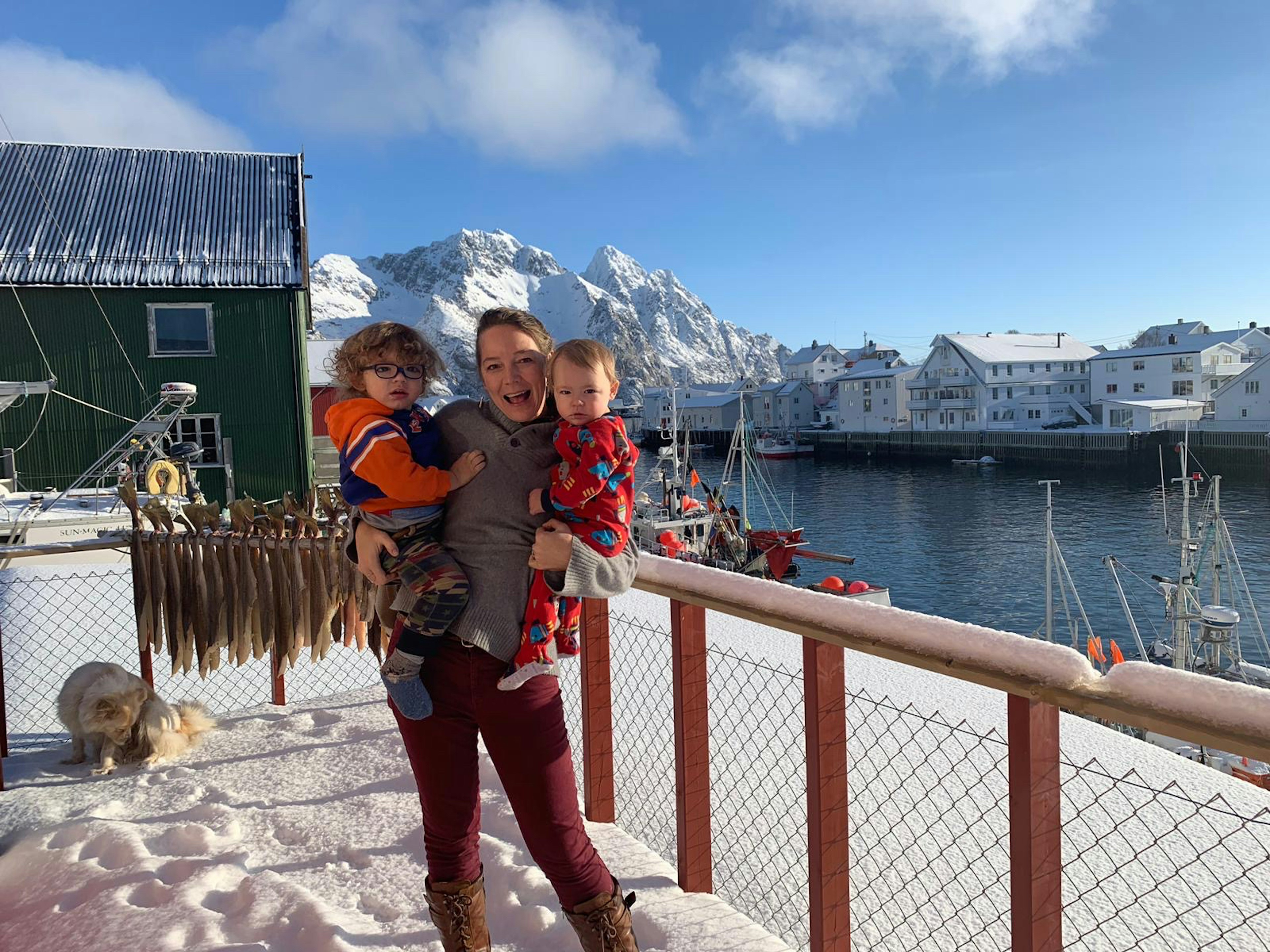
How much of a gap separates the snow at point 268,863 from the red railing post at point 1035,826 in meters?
0.93

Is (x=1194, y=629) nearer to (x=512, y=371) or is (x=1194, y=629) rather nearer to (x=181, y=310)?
(x=181, y=310)

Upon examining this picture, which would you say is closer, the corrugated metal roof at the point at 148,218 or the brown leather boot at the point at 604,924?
the brown leather boot at the point at 604,924

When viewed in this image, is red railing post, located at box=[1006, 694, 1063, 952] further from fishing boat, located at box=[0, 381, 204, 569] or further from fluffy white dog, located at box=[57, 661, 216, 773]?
fishing boat, located at box=[0, 381, 204, 569]

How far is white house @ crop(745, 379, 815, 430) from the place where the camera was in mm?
89562

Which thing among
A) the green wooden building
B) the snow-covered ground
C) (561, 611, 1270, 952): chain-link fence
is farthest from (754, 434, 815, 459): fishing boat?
the snow-covered ground

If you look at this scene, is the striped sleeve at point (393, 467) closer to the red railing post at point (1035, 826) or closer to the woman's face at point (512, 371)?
the woman's face at point (512, 371)

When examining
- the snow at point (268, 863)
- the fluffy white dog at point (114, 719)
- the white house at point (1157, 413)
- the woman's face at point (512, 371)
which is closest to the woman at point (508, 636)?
the woman's face at point (512, 371)

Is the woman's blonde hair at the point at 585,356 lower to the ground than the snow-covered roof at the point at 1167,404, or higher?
higher

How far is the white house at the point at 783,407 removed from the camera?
294ft

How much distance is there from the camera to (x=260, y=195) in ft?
65.7

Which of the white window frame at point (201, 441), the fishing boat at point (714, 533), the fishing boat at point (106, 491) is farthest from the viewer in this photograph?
the fishing boat at point (714, 533)

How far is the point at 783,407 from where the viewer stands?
295 feet

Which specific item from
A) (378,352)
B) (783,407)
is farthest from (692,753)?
(783,407)

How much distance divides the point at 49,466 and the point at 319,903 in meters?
18.9
